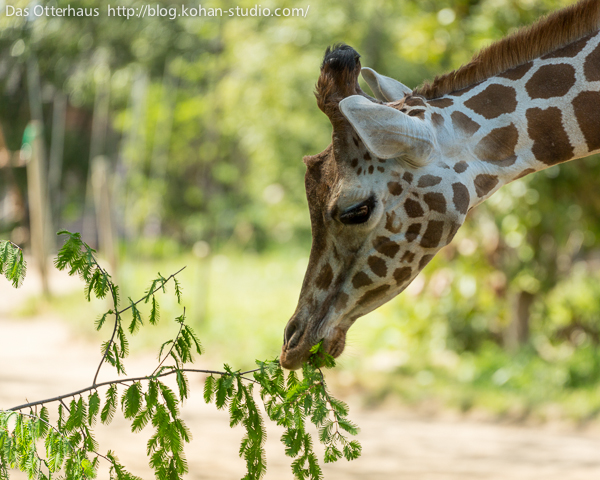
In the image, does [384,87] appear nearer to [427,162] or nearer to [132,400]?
[427,162]

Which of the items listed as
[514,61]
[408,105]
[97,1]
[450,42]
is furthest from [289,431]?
[97,1]

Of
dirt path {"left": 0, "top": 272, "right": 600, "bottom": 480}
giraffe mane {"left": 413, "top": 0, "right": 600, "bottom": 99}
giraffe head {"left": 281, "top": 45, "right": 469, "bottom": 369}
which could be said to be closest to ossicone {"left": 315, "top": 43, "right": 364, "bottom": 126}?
giraffe head {"left": 281, "top": 45, "right": 469, "bottom": 369}

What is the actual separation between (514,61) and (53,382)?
6439 mm

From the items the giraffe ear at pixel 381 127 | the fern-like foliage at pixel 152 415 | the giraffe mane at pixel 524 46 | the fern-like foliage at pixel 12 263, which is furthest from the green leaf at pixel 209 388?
the giraffe mane at pixel 524 46

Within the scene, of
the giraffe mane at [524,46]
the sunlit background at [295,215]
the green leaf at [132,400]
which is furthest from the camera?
the sunlit background at [295,215]

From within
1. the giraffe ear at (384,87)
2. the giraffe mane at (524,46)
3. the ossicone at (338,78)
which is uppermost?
the giraffe ear at (384,87)

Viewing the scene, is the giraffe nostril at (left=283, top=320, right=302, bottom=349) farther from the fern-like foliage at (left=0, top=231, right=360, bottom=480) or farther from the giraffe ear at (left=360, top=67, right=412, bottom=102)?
the giraffe ear at (left=360, top=67, right=412, bottom=102)

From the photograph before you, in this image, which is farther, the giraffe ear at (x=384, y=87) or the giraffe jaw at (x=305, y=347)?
the giraffe ear at (x=384, y=87)

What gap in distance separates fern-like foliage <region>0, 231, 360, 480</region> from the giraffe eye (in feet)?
1.47

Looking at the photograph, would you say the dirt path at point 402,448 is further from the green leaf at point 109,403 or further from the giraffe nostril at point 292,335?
the green leaf at point 109,403

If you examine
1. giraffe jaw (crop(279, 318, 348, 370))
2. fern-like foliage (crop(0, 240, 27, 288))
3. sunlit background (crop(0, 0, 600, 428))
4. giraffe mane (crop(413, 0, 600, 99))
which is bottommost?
giraffe jaw (crop(279, 318, 348, 370))

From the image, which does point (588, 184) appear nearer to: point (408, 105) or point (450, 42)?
point (450, 42)

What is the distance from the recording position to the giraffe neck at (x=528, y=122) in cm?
223

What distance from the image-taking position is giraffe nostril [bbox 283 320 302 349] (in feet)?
7.25
